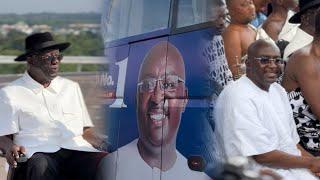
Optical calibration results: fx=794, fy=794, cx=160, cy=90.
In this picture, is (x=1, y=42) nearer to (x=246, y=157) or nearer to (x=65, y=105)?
(x=65, y=105)

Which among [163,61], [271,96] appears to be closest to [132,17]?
[163,61]

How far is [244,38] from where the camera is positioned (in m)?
3.62

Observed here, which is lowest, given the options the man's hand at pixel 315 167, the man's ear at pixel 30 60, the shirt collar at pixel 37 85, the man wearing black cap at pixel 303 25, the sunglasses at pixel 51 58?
the man's hand at pixel 315 167

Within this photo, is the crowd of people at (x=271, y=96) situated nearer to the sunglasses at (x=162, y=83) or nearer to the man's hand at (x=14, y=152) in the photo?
the sunglasses at (x=162, y=83)

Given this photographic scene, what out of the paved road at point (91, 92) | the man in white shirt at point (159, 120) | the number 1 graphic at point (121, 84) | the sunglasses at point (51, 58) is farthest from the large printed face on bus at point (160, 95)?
the sunglasses at point (51, 58)

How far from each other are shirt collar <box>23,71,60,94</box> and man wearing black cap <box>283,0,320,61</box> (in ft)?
3.99

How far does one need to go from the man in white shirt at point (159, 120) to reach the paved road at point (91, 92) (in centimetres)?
A: 20

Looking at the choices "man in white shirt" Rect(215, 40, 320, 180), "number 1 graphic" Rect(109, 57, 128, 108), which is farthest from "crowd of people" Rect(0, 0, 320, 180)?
"number 1 graphic" Rect(109, 57, 128, 108)

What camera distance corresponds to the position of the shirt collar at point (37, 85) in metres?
4.17

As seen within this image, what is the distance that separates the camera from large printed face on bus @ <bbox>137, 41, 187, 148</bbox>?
3.68m

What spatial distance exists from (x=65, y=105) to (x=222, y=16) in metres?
1.11

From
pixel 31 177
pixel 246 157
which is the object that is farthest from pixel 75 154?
pixel 246 157

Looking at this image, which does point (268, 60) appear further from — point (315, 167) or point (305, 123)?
point (315, 167)

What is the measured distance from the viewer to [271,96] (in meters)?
3.60
